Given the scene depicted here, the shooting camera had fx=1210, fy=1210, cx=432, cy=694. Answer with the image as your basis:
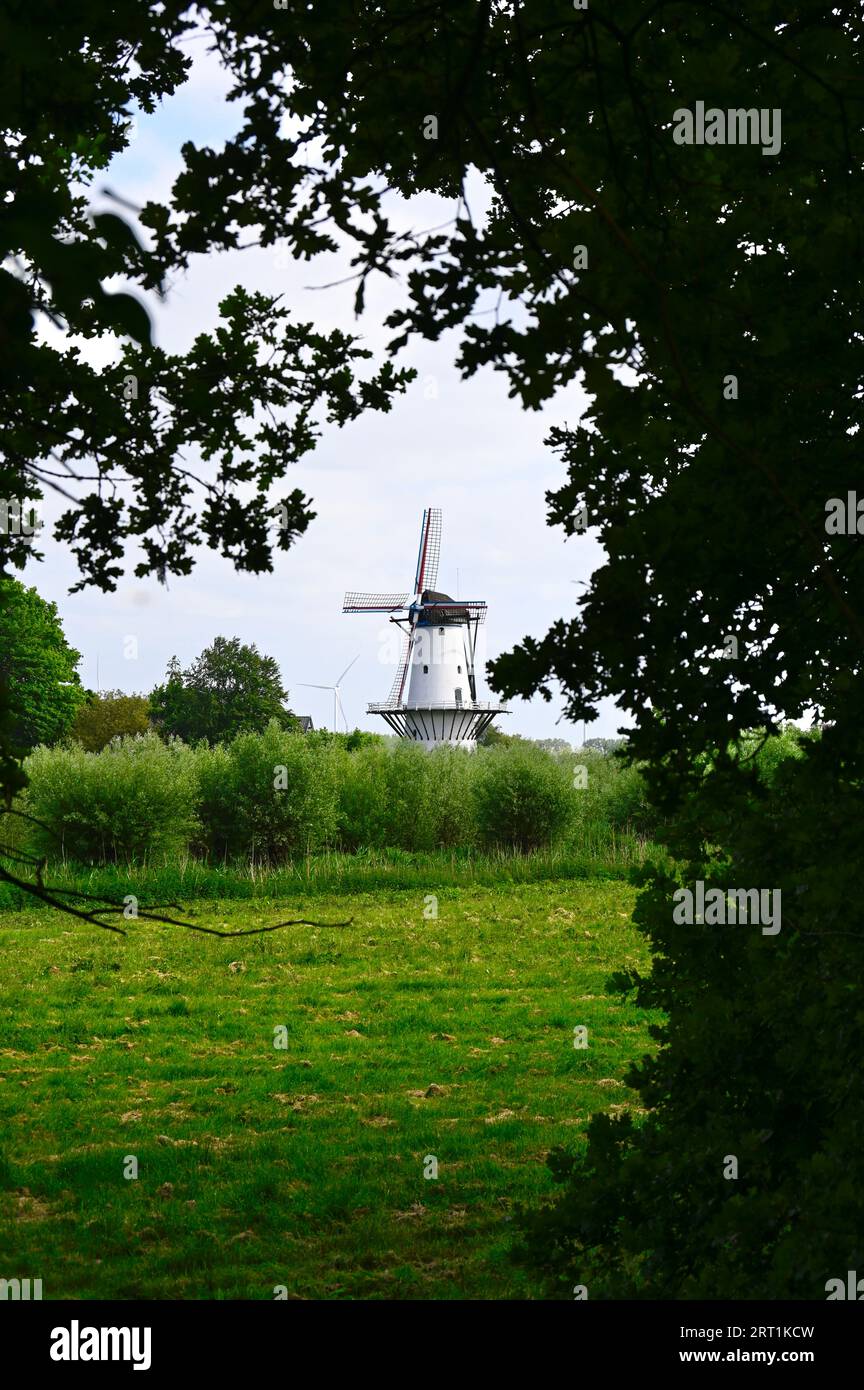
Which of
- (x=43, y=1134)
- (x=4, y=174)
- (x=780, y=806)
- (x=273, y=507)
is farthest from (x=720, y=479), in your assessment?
(x=43, y=1134)

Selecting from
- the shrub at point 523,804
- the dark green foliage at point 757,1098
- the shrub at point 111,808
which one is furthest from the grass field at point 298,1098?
the shrub at point 523,804

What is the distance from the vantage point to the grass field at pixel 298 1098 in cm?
627

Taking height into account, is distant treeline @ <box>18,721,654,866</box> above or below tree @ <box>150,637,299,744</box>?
below

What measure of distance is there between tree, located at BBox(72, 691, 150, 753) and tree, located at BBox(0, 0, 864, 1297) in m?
53.2

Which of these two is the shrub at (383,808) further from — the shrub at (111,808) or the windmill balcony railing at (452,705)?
the windmill balcony railing at (452,705)

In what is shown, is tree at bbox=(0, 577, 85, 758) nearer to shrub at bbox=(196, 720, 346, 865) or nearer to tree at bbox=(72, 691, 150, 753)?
tree at bbox=(72, 691, 150, 753)


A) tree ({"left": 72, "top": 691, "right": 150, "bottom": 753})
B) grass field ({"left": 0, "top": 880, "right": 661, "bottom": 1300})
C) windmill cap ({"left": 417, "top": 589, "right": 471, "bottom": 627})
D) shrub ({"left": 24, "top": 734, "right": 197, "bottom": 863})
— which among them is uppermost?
windmill cap ({"left": 417, "top": 589, "right": 471, "bottom": 627})

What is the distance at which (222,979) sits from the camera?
14031mm

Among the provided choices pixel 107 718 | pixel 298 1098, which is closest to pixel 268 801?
pixel 298 1098

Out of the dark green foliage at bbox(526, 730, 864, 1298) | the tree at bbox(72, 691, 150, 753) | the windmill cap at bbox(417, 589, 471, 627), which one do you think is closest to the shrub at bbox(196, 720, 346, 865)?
the dark green foliage at bbox(526, 730, 864, 1298)

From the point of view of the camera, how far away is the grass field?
6.27 m

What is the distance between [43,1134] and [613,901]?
40.1 feet
